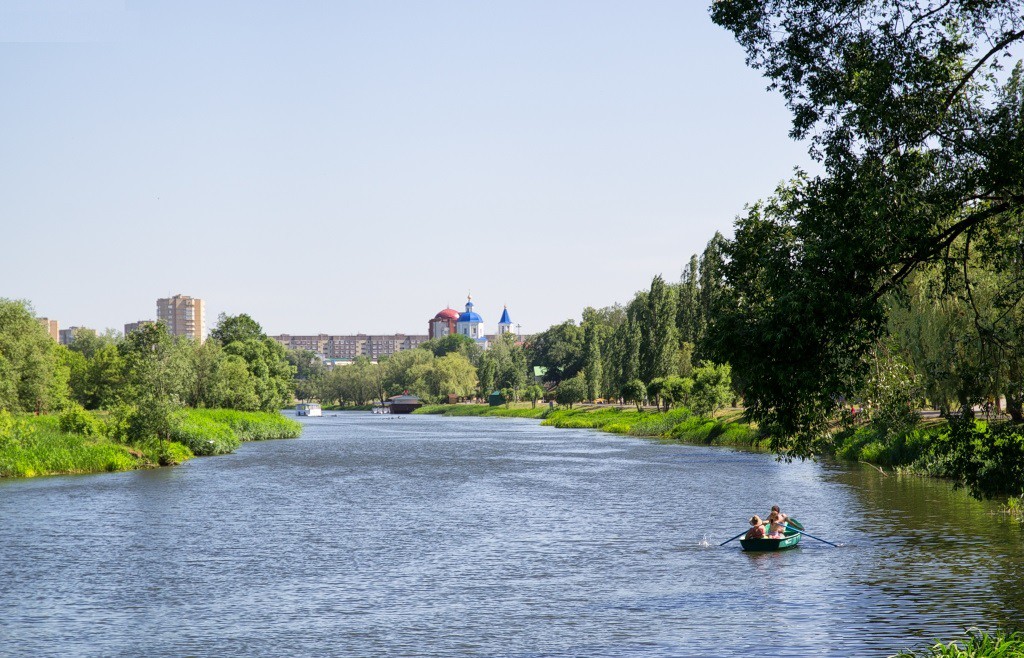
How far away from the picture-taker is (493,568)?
102ft

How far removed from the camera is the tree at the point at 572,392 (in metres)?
168

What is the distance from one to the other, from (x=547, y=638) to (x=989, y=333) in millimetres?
11105

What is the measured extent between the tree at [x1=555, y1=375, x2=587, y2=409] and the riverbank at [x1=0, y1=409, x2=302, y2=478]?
94081 mm

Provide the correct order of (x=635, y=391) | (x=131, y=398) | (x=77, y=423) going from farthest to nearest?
(x=635, y=391) → (x=131, y=398) → (x=77, y=423)

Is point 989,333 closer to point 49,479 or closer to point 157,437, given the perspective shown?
point 49,479

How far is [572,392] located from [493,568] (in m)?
140

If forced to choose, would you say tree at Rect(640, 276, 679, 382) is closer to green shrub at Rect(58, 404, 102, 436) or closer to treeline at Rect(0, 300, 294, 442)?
treeline at Rect(0, 300, 294, 442)

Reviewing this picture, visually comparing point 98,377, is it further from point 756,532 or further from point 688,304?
point 756,532

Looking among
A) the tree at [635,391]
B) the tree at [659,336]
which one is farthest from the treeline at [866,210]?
the tree at [635,391]

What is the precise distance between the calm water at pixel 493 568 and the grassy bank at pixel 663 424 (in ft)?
69.3

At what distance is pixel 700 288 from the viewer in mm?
115188

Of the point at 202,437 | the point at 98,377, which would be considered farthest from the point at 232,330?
the point at 202,437

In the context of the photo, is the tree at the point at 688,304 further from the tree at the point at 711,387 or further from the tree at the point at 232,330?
the tree at the point at 232,330

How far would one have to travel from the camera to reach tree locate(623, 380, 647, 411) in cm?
12112
